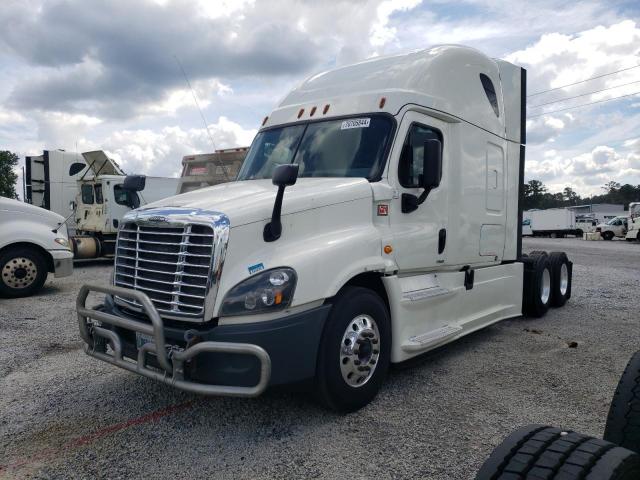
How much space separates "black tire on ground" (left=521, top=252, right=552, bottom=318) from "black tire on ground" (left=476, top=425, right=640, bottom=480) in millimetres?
6085

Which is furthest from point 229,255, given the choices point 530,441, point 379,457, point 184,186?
point 184,186

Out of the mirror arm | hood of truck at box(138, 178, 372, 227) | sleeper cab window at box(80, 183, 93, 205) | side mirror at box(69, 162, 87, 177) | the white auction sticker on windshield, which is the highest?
side mirror at box(69, 162, 87, 177)

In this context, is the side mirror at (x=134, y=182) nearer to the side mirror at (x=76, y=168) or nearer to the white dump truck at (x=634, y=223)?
the side mirror at (x=76, y=168)

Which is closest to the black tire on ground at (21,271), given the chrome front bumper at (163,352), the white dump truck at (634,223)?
the chrome front bumper at (163,352)

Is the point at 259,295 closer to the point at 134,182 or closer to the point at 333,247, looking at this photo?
the point at 333,247

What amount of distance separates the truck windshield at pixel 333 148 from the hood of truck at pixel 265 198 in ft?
0.66

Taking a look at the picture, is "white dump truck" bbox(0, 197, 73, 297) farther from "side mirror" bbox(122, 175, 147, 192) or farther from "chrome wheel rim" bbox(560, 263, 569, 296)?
"chrome wheel rim" bbox(560, 263, 569, 296)

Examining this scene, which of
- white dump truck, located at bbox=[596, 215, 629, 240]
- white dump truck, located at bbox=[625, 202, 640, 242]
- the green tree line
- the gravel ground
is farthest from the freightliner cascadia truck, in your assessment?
the green tree line

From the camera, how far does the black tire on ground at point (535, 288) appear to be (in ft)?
25.7

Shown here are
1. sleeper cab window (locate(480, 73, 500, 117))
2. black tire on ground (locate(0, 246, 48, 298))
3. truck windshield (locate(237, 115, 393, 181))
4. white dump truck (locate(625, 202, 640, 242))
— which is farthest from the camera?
white dump truck (locate(625, 202, 640, 242))

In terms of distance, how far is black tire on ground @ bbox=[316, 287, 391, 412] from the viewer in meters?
3.84

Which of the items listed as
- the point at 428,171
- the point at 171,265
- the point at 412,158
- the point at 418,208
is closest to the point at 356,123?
the point at 412,158

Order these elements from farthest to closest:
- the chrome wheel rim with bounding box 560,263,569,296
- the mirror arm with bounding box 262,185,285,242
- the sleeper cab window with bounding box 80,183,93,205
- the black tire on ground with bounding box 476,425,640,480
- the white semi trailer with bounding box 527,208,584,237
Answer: the white semi trailer with bounding box 527,208,584,237, the sleeper cab window with bounding box 80,183,93,205, the chrome wheel rim with bounding box 560,263,569,296, the mirror arm with bounding box 262,185,285,242, the black tire on ground with bounding box 476,425,640,480

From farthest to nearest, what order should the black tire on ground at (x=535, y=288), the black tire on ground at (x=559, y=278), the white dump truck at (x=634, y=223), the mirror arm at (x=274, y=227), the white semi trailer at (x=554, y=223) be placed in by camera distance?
1. the white semi trailer at (x=554, y=223)
2. the white dump truck at (x=634, y=223)
3. the black tire on ground at (x=559, y=278)
4. the black tire on ground at (x=535, y=288)
5. the mirror arm at (x=274, y=227)
